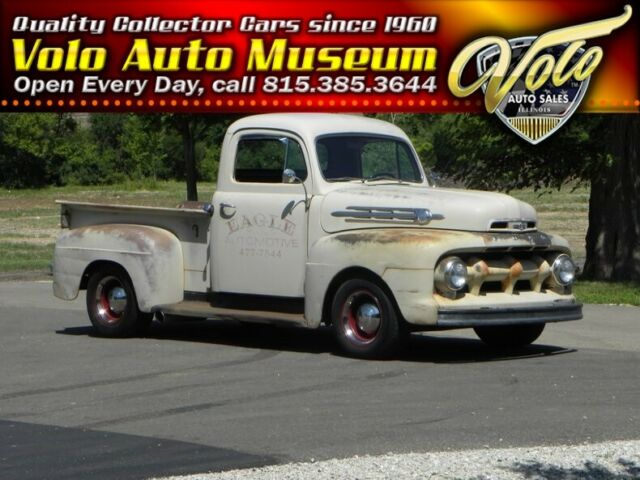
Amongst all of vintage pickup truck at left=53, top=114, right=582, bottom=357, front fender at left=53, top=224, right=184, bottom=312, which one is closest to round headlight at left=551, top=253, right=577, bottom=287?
vintage pickup truck at left=53, top=114, right=582, bottom=357

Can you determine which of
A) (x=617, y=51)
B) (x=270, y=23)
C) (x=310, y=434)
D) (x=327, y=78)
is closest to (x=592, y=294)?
(x=617, y=51)

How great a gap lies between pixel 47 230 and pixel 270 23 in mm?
18126

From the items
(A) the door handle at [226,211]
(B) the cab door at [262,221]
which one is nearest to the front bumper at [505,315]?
(B) the cab door at [262,221]

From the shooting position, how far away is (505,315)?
1291 centimetres

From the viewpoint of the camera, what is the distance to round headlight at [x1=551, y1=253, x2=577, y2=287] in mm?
13570

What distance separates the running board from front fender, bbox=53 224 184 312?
0.15 metres

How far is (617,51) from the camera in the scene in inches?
873

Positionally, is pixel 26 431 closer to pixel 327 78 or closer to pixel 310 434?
pixel 310 434

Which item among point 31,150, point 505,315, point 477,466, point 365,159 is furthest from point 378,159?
point 31,150

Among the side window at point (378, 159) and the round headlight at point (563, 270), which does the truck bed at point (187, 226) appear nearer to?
the side window at point (378, 159)

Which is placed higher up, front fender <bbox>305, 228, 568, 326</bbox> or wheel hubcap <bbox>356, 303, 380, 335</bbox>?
front fender <bbox>305, 228, 568, 326</bbox>

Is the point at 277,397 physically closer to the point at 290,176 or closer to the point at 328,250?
the point at 328,250

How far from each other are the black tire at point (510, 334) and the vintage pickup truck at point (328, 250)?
0.04ft

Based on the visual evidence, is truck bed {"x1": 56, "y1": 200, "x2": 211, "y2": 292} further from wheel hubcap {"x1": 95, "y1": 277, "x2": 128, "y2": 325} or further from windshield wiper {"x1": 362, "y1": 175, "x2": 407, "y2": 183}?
windshield wiper {"x1": 362, "y1": 175, "x2": 407, "y2": 183}
